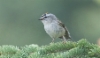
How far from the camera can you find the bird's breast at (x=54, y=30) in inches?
292

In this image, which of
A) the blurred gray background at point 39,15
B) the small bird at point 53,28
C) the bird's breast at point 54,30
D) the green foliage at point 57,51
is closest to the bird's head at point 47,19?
the small bird at point 53,28

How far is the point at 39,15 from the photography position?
21.8 metres

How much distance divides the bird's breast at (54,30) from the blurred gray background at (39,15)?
12.0 meters

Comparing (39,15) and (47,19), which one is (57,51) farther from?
(39,15)

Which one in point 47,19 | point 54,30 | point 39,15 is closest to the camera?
point 54,30

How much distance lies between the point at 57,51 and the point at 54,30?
2.31 m

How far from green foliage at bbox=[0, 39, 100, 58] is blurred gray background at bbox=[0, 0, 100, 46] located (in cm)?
1415

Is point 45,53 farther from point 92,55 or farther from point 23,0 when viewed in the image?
point 23,0

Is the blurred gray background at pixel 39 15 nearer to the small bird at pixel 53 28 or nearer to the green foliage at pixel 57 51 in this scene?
the small bird at pixel 53 28

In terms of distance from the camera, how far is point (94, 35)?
69.6ft

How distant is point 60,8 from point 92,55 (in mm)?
19221

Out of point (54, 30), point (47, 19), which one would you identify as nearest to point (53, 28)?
point (54, 30)

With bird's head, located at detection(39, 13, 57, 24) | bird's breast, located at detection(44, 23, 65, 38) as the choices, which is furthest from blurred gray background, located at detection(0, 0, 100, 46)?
bird's breast, located at detection(44, 23, 65, 38)

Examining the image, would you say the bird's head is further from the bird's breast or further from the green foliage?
the green foliage
